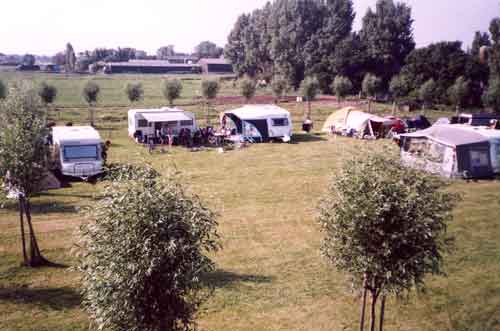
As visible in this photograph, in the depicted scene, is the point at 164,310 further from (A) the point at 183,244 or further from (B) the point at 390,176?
(B) the point at 390,176

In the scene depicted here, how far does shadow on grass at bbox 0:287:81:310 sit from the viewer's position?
31.4ft

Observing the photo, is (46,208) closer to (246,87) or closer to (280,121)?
(280,121)

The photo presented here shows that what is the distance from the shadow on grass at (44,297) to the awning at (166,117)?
16.4 m

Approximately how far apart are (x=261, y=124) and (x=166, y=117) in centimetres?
580

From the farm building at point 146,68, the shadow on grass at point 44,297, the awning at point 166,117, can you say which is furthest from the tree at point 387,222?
the farm building at point 146,68

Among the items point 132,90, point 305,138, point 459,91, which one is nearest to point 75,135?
point 305,138

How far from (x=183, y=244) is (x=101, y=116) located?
105ft

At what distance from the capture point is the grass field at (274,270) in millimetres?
9188

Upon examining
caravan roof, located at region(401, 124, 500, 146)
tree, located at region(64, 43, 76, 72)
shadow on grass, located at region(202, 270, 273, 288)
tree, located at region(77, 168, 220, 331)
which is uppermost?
tree, located at region(64, 43, 76, 72)

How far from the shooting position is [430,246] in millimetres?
7281

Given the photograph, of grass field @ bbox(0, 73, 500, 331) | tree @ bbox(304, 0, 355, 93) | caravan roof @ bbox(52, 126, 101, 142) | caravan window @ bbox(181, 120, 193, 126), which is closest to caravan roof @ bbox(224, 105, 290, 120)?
caravan window @ bbox(181, 120, 193, 126)

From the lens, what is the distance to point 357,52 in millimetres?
53344

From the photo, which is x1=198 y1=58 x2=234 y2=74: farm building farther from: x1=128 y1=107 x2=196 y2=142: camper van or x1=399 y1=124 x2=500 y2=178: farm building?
x1=399 y1=124 x2=500 y2=178: farm building

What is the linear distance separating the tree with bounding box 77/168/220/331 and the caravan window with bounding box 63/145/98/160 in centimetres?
1324
